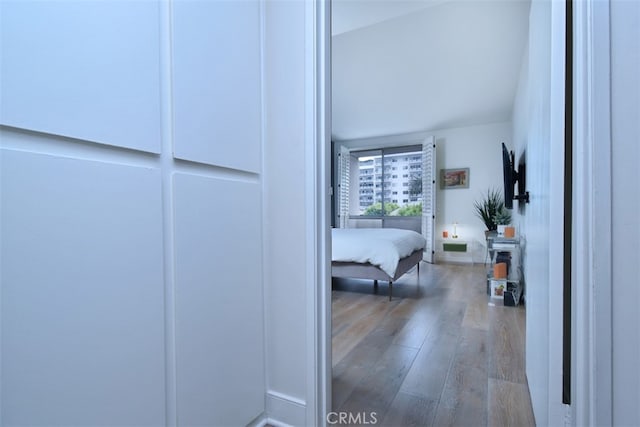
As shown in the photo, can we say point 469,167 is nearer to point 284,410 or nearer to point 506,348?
point 506,348

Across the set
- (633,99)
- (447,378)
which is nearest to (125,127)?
(633,99)

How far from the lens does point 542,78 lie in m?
1.24

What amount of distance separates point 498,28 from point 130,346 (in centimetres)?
378

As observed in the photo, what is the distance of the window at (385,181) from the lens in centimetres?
641

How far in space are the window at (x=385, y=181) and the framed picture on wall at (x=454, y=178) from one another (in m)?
0.57

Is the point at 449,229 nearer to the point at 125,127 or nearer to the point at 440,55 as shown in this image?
the point at 440,55

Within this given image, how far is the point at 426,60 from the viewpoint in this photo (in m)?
3.53

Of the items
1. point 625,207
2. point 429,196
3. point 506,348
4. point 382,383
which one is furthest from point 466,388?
point 429,196

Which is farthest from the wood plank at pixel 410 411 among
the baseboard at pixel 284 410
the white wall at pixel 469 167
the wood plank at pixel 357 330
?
Result: the white wall at pixel 469 167

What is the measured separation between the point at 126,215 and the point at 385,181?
625 cm

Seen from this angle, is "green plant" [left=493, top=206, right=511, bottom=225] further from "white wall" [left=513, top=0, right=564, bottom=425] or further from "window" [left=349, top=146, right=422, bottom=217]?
"white wall" [left=513, top=0, right=564, bottom=425]

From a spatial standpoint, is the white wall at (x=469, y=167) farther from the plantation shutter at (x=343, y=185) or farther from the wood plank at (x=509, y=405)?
the wood plank at (x=509, y=405)

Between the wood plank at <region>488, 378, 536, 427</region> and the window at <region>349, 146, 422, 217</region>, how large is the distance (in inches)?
198

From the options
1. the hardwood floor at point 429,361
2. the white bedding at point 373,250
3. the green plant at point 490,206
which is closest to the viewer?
the hardwood floor at point 429,361
